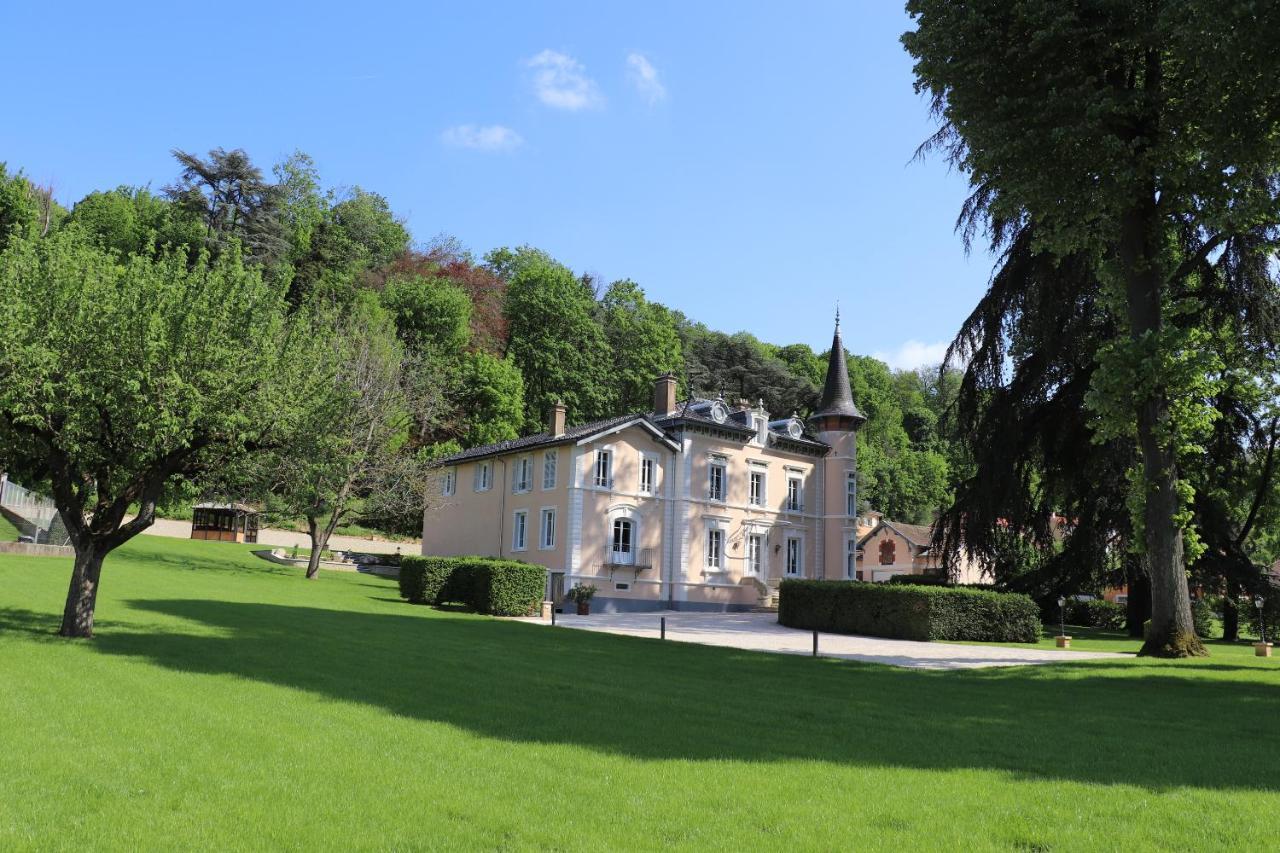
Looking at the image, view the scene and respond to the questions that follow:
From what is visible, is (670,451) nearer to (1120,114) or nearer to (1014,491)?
(1014,491)

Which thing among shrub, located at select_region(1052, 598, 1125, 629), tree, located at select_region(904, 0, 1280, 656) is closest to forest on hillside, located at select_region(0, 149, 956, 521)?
shrub, located at select_region(1052, 598, 1125, 629)

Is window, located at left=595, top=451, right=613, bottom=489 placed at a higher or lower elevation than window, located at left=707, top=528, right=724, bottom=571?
higher

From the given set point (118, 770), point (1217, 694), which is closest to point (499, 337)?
point (1217, 694)

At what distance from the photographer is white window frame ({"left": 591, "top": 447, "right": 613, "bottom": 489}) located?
38.5m

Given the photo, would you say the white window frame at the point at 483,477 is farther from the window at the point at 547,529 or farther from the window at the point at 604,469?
the window at the point at 604,469

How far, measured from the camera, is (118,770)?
7125mm

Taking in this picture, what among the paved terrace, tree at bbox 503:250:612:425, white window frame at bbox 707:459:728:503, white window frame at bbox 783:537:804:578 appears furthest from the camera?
tree at bbox 503:250:612:425

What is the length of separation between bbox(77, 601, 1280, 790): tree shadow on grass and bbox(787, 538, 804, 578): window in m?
25.2

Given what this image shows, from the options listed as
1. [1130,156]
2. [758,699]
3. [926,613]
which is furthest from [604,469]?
[758,699]

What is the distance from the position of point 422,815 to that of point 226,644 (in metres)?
10.8

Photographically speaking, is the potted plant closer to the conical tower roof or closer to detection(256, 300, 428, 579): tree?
detection(256, 300, 428, 579): tree

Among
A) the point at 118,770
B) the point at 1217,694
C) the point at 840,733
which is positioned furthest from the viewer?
the point at 1217,694

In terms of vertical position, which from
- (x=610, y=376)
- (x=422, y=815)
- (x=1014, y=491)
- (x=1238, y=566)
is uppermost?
(x=610, y=376)

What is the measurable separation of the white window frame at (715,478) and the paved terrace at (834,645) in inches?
413
